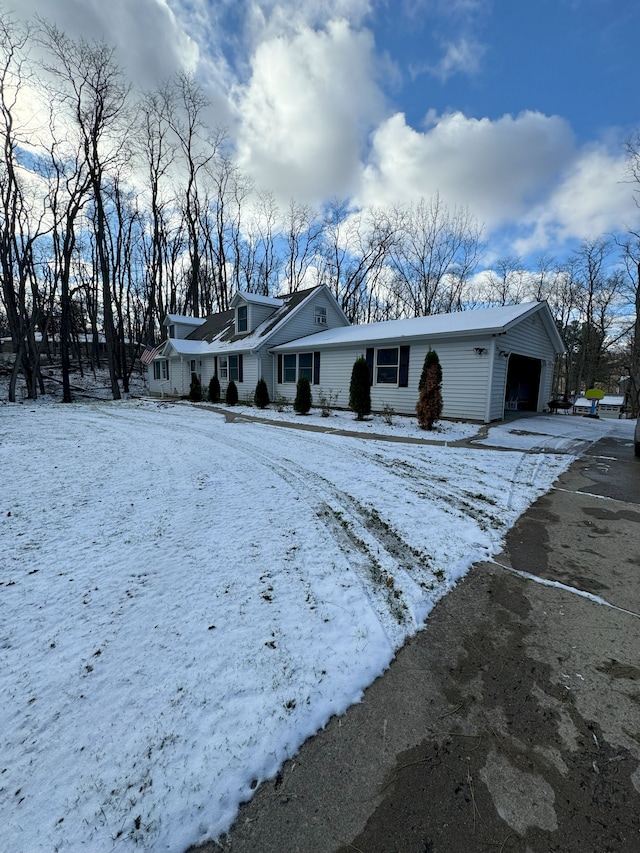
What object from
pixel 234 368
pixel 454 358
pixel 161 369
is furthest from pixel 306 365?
pixel 161 369

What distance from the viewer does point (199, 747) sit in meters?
1.55

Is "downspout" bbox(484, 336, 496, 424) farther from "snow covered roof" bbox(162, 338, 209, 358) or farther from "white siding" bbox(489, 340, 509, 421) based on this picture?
"snow covered roof" bbox(162, 338, 209, 358)

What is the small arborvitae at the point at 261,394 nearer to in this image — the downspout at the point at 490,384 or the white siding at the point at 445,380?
the white siding at the point at 445,380

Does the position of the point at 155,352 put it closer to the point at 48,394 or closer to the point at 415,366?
the point at 48,394

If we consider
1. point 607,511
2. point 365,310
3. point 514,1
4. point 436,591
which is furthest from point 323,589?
point 365,310

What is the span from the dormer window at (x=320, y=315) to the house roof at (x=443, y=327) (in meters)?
2.21

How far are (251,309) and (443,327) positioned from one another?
10.3 meters

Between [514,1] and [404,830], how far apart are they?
12.2 meters

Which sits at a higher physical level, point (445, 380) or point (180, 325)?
point (180, 325)

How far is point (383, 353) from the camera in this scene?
13102 mm

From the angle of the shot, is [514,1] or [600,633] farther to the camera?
[514,1]

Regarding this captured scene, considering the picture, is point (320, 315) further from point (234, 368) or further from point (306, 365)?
point (234, 368)

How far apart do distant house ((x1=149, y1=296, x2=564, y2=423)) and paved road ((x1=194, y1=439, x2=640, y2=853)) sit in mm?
9235

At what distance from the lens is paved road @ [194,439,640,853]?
4.24 feet
